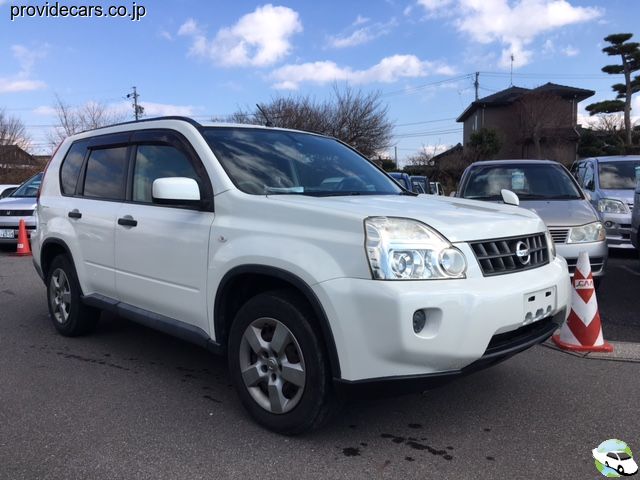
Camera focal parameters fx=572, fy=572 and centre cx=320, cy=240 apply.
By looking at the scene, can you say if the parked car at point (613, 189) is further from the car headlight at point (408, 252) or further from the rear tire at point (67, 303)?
the rear tire at point (67, 303)

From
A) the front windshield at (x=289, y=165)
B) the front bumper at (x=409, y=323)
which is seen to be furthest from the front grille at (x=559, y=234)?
the front bumper at (x=409, y=323)

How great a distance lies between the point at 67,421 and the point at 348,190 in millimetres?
2309

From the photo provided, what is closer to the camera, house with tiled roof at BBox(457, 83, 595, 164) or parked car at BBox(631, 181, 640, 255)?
parked car at BBox(631, 181, 640, 255)

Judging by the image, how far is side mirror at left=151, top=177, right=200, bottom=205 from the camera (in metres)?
3.44

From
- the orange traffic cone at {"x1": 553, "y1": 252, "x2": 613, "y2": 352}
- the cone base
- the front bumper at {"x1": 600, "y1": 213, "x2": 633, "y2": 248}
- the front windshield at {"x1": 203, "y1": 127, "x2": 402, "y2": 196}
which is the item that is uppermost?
the front windshield at {"x1": 203, "y1": 127, "x2": 402, "y2": 196}

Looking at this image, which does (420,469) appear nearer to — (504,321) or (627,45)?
(504,321)

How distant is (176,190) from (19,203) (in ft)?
33.1

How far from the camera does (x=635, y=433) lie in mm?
3244

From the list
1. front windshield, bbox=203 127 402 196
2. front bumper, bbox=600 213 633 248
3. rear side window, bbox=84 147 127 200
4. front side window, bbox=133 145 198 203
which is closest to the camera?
front windshield, bbox=203 127 402 196

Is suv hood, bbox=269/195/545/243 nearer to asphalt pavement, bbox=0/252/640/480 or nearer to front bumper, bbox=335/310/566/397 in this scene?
front bumper, bbox=335/310/566/397

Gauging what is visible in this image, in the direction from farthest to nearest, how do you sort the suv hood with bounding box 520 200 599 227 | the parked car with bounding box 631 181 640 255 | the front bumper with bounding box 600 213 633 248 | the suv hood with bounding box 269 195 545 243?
the front bumper with bounding box 600 213 633 248
the parked car with bounding box 631 181 640 255
the suv hood with bounding box 520 200 599 227
the suv hood with bounding box 269 195 545 243

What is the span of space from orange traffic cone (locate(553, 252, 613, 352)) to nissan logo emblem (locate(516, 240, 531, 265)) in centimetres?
183

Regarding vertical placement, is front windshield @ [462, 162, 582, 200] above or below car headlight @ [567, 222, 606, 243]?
above

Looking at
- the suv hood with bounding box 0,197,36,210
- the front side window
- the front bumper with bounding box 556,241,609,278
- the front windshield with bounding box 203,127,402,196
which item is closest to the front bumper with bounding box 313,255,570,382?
the front windshield with bounding box 203,127,402,196
